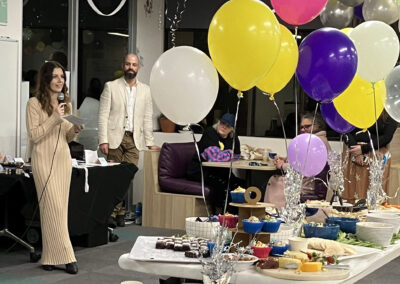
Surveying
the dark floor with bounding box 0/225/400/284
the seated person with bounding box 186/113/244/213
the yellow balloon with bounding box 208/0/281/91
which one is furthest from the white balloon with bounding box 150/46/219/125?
the seated person with bounding box 186/113/244/213

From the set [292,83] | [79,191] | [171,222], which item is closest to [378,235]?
[79,191]

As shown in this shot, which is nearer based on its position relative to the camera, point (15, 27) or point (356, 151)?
point (356, 151)

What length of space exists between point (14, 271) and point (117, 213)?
223 centimetres

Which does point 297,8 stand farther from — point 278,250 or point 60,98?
point 60,98

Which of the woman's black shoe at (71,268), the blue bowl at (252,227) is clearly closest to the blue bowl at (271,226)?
the blue bowl at (252,227)

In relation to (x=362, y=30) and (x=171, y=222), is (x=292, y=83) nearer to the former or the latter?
(x=171, y=222)

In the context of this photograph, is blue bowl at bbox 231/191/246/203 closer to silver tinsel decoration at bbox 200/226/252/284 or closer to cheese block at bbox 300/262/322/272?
silver tinsel decoration at bbox 200/226/252/284

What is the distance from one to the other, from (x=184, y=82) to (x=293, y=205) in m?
0.97

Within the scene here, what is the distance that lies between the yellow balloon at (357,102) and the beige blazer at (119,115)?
3430 millimetres

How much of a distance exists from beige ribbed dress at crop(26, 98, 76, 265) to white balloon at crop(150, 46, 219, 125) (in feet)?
7.26

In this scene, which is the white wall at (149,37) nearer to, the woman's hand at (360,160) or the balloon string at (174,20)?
the balloon string at (174,20)

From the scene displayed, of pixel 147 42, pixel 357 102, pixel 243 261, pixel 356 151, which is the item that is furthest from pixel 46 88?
pixel 147 42

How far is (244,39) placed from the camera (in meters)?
3.27

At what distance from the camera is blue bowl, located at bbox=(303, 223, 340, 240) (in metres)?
3.66
